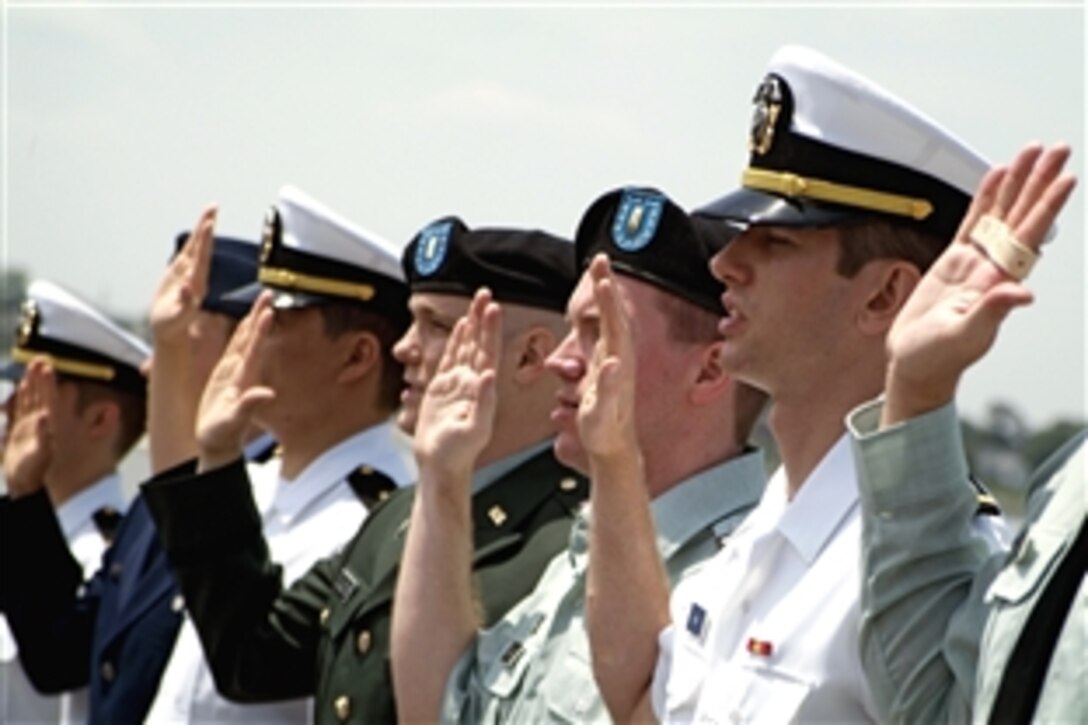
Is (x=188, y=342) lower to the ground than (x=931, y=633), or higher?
lower

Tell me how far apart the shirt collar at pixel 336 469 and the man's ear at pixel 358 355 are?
154 mm

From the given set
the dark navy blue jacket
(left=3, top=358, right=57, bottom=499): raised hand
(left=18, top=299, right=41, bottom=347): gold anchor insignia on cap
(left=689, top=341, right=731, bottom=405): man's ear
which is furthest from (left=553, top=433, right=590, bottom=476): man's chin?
(left=18, top=299, right=41, bottom=347): gold anchor insignia on cap

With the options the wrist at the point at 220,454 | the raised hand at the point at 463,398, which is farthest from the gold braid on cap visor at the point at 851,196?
the wrist at the point at 220,454

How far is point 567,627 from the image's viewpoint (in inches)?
194

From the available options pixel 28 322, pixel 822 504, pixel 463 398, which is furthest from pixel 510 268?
pixel 28 322

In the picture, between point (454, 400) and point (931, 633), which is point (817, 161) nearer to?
point (931, 633)

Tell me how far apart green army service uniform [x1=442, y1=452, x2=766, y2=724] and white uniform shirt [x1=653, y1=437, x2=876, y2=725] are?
42 centimetres

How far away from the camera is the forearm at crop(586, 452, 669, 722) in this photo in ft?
14.5

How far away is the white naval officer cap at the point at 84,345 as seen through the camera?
8445 millimetres

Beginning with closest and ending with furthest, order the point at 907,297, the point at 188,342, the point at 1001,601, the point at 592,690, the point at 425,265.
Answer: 1. the point at 1001,601
2. the point at 907,297
3. the point at 592,690
4. the point at 425,265
5. the point at 188,342

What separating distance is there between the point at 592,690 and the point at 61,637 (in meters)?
3.27

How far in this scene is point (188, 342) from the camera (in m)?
6.93

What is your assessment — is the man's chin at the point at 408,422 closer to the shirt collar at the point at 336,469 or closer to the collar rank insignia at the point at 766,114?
the shirt collar at the point at 336,469

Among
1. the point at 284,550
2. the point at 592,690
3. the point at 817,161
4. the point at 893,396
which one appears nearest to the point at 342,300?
the point at 284,550
